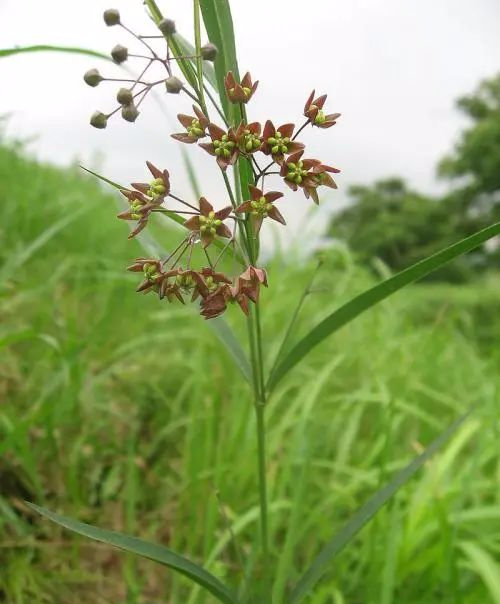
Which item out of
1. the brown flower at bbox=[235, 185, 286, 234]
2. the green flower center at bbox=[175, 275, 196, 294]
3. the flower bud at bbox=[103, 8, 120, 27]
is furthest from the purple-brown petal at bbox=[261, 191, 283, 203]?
the flower bud at bbox=[103, 8, 120, 27]

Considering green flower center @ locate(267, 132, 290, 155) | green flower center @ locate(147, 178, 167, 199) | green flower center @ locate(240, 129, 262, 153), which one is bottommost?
green flower center @ locate(147, 178, 167, 199)

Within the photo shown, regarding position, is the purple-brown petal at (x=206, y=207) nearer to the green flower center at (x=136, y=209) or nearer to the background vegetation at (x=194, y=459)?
the green flower center at (x=136, y=209)

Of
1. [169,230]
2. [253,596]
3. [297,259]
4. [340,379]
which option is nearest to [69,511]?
[253,596]

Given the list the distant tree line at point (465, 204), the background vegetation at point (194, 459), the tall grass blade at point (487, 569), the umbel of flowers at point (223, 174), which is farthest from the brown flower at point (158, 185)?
the distant tree line at point (465, 204)

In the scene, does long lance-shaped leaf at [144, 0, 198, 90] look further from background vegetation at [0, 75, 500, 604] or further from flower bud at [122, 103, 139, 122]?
background vegetation at [0, 75, 500, 604]

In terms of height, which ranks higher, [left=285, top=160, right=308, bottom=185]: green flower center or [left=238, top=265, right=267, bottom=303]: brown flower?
[left=285, top=160, right=308, bottom=185]: green flower center

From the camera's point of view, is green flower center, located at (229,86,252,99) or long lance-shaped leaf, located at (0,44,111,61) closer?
green flower center, located at (229,86,252,99)
